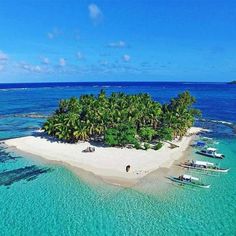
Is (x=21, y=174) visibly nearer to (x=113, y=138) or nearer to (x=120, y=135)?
(x=113, y=138)

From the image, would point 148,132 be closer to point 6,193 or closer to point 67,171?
point 67,171

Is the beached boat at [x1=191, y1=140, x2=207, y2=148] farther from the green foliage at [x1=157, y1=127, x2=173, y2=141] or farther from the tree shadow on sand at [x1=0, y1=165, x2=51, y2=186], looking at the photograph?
the tree shadow on sand at [x1=0, y1=165, x2=51, y2=186]

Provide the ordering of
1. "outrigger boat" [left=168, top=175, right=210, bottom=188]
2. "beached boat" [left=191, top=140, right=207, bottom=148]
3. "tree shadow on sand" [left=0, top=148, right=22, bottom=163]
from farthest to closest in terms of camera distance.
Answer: "beached boat" [left=191, top=140, right=207, bottom=148] < "tree shadow on sand" [left=0, top=148, right=22, bottom=163] < "outrigger boat" [left=168, top=175, right=210, bottom=188]

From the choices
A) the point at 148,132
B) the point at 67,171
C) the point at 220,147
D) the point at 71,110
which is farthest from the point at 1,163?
the point at 220,147

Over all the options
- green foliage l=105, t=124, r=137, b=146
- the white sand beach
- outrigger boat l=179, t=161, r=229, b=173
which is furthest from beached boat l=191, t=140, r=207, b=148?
green foliage l=105, t=124, r=137, b=146

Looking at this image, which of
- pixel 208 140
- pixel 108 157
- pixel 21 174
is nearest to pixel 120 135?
pixel 108 157

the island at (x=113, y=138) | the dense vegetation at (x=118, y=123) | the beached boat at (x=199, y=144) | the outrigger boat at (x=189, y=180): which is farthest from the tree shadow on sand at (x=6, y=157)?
the beached boat at (x=199, y=144)

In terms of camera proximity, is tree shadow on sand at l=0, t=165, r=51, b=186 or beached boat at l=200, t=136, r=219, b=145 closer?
tree shadow on sand at l=0, t=165, r=51, b=186
